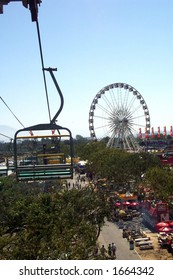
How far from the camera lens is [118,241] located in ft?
85.5

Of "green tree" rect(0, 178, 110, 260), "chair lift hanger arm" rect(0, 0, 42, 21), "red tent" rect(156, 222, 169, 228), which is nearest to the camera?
"chair lift hanger arm" rect(0, 0, 42, 21)

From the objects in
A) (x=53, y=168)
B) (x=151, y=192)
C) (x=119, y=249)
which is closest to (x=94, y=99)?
(x=151, y=192)

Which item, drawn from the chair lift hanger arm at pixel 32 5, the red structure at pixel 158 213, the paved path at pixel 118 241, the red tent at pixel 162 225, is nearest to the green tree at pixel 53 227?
the paved path at pixel 118 241

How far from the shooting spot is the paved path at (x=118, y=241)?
22648mm

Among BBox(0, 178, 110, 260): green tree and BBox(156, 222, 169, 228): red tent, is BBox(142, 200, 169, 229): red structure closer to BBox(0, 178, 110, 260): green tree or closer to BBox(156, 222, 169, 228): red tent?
BBox(156, 222, 169, 228): red tent

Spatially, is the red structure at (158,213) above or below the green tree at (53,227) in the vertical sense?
below

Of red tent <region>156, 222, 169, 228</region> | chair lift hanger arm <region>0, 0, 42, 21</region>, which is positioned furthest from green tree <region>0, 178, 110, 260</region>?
chair lift hanger arm <region>0, 0, 42, 21</region>

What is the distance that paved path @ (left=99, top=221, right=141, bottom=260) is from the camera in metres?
22.6

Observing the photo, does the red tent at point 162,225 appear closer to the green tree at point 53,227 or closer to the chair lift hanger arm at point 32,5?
the green tree at point 53,227

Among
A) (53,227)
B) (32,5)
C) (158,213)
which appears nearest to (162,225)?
(158,213)

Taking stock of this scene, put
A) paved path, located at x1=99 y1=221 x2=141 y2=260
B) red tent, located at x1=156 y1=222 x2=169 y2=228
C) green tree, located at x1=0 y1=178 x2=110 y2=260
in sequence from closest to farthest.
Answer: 1. green tree, located at x1=0 y1=178 x2=110 y2=260
2. paved path, located at x1=99 y1=221 x2=141 y2=260
3. red tent, located at x1=156 y1=222 x2=169 y2=228

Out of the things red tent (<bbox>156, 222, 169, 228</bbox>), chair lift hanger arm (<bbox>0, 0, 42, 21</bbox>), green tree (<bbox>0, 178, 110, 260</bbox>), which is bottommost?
red tent (<bbox>156, 222, 169, 228</bbox>)

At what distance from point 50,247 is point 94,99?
5954cm

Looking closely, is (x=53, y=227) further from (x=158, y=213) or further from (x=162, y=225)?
(x=158, y=213)
